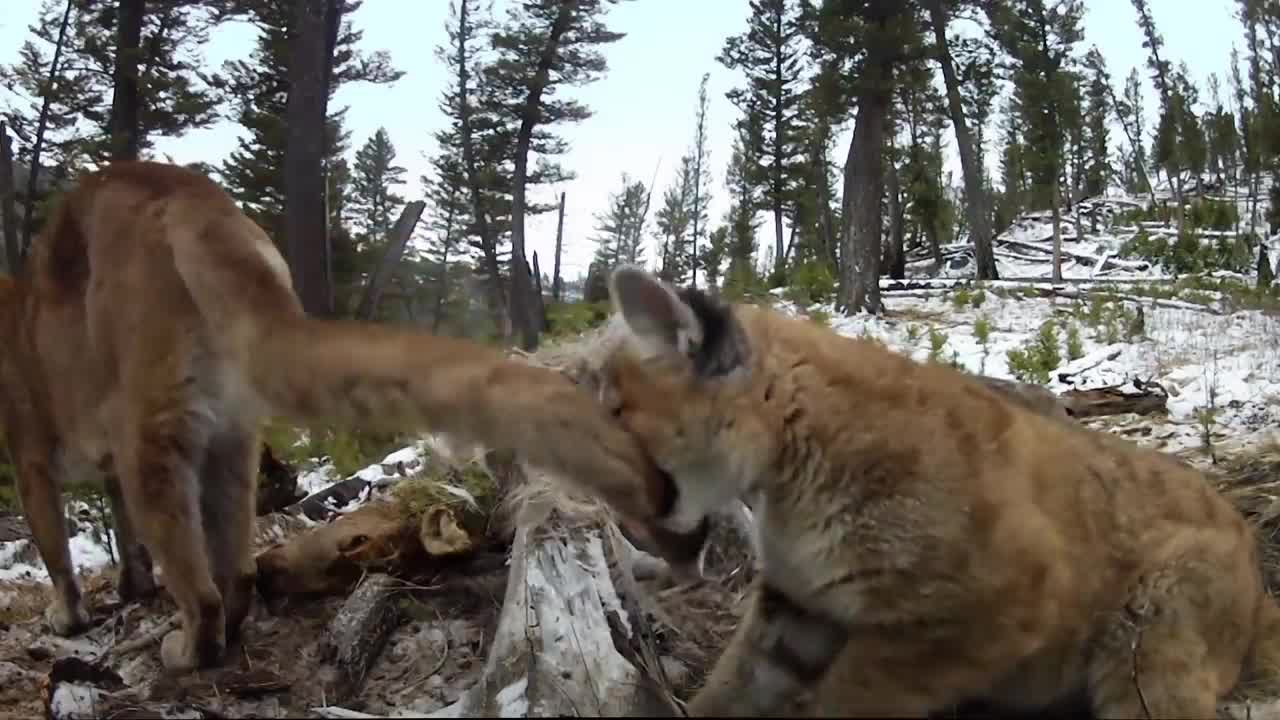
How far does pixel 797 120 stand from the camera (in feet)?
91.9

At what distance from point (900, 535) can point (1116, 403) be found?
5.82 meters

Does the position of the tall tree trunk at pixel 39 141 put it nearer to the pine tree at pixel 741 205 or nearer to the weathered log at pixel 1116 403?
the weathered log at pixel 1116 403

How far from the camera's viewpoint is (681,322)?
8.69 feet

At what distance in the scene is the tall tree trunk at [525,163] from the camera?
10959 mm

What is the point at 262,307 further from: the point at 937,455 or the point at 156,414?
the point at 937,455

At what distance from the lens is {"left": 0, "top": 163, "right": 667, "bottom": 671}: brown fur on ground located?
2.33 m

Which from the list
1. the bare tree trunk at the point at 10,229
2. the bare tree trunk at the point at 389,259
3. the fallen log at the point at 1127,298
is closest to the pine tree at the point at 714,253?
the bare tree trunk at the point at 389,259

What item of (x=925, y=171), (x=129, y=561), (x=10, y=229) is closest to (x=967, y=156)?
(x=925, y=171)

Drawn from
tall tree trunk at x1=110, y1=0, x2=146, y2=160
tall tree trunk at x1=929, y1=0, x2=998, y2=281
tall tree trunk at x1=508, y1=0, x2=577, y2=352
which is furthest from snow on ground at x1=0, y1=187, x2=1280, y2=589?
tall tree trunk at x1=929, y1=0, x2=998, y2=281

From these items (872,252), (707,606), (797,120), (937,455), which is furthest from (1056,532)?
(797,120)

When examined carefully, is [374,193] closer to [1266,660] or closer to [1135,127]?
[1266,660]

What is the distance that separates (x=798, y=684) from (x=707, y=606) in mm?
1765

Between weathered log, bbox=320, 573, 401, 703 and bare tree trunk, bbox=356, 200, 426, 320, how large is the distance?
3385mm

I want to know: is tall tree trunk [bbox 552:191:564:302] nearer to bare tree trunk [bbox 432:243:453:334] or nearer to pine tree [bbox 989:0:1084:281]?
bare tree trunk [bbox 432:243:453:334]
